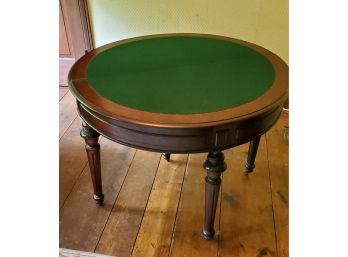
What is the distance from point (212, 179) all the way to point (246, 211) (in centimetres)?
47

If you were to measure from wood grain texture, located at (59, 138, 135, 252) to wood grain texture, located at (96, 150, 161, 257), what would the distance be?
0.03 metres

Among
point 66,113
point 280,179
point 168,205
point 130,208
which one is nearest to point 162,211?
point 168,205

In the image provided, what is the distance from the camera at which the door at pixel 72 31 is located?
7.41 ft

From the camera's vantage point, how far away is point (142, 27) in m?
2.21

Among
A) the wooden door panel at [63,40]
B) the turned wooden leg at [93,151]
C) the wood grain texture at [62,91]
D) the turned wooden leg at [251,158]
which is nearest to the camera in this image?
the turned wooden leg at [93,151]

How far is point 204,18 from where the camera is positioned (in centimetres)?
210

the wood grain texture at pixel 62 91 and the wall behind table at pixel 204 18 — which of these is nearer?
the wall behind table at pixel 204 18

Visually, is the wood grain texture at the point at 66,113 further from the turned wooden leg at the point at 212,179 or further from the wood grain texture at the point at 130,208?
the turned wooden leg at the point at 212,179

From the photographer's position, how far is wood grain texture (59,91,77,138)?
2201 millimetres

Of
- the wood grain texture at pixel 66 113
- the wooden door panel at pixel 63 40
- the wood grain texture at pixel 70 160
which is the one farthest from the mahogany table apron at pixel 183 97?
the wooden door panel at pixel 63 40

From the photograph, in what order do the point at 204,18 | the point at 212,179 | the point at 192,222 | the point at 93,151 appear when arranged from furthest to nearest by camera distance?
the point at 204,18
the point at 192,222
the point at 93,151
the point at 212,179

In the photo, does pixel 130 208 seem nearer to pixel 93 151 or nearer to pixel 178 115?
pixel 93 151
